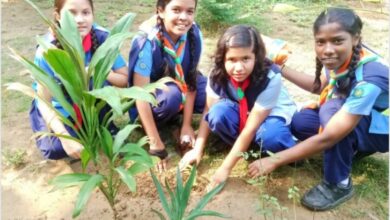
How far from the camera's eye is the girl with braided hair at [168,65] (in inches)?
92.6

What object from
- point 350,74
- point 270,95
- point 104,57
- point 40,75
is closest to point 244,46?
point 270,95

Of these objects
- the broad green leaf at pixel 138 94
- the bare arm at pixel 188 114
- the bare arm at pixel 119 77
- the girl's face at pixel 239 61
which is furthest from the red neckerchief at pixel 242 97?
the broad green leaf at pixel 138 94

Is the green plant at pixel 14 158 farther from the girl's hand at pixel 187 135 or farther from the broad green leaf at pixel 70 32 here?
the broad green leaf at pixel 70 32

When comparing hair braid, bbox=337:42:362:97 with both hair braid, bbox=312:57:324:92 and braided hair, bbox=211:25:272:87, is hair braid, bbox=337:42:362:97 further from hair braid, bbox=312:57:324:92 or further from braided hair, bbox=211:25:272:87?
braided hair, bbox=211:25:272:87

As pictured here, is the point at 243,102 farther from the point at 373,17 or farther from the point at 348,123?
the point at 373,17

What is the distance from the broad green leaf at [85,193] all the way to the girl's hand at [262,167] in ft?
2.90

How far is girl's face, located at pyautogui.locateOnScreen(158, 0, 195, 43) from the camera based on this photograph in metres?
2.30

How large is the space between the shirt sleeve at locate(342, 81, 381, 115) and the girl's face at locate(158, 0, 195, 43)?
37.4 inches

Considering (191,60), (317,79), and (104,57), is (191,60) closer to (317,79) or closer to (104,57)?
(317,79)

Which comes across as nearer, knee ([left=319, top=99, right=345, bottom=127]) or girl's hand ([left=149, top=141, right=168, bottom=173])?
knee ([left=319, top=99, right=345, bottom=127])

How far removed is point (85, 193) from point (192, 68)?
129 centimetres

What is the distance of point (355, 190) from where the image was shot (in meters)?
2.22

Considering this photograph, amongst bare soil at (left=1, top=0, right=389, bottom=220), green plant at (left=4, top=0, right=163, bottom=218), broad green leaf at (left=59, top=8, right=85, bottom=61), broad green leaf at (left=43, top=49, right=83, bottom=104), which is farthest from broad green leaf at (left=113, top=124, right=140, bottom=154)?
bare soil at (left=1, top=0, right=389, bottom=220)

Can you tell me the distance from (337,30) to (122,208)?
132 cm
